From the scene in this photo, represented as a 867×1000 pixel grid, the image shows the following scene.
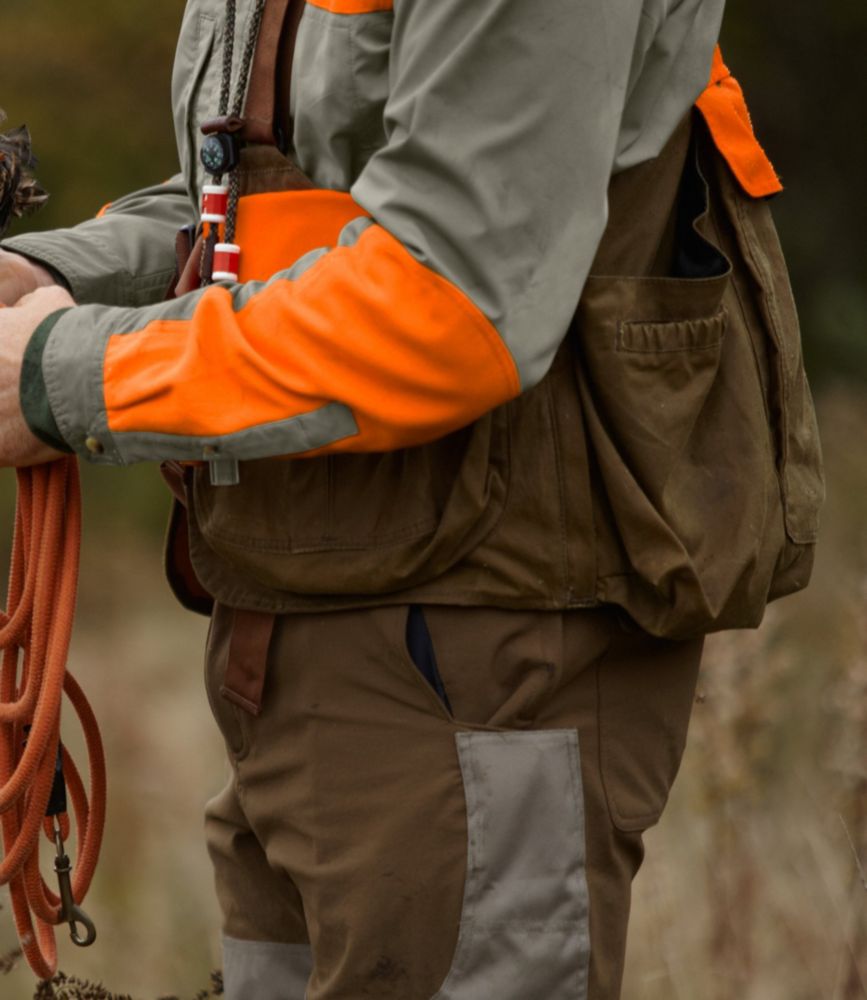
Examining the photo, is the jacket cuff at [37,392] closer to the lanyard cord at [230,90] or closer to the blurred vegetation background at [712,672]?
the lanyard cord at [230,90]

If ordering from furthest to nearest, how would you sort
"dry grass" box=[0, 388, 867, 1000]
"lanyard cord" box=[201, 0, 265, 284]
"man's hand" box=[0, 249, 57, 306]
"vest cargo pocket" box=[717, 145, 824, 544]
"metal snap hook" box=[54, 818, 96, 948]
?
"dry grass" box=[0, 388, 867, 1000] < "metal snap hook" box=[54, 818, 96, 948] < "man's hand" box=[0, 249, 57, 306] < "vest cargo pocket" box=[717, 145, 824, 544] < "lanyard cord" box=[201, 0, 265, 284]

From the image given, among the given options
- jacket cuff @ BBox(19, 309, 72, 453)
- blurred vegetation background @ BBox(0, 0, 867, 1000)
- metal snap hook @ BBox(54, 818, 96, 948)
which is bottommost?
blurred vegetation background @ BBox(0, 0, 867, 1000)

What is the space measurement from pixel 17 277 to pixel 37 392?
380 millimetres

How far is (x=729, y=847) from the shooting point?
11.6 ft

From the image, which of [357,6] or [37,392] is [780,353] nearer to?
[357,6]

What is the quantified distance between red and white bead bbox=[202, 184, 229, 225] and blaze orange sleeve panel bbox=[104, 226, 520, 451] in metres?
0.19

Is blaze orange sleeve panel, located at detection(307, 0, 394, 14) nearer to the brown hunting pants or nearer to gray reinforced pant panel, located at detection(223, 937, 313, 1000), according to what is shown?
the brown hunting pants

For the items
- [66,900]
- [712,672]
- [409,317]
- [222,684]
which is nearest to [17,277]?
[222,684]

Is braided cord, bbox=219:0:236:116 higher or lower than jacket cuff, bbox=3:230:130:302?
higher

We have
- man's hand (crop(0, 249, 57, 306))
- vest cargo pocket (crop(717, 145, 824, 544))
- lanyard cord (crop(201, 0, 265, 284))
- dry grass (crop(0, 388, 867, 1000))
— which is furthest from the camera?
dry grass (crop(0, 388, 867, 1000))

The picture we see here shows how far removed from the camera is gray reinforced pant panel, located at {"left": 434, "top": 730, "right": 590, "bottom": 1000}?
1.82 metres

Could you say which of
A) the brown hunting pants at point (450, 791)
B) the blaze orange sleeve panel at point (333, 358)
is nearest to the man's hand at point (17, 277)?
the blaze orange sleeve panel at point (333, 358)

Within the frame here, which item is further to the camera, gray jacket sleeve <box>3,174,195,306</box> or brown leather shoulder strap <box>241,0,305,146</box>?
gray jacket sleeve <box>3,174,195,306</box>

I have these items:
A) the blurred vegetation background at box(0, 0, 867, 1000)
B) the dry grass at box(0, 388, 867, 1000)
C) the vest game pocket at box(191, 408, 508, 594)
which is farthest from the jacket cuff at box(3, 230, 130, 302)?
the blurred vegetation background at box(0, 0, 867, 1000)
